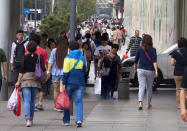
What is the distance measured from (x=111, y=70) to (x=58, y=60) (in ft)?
12.7

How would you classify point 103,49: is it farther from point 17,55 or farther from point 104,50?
point 17,55

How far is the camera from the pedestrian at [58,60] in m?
13.1

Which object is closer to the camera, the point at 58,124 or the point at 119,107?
the point at 58,124

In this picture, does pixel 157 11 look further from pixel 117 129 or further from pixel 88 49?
pixel 117 129

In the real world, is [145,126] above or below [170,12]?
below

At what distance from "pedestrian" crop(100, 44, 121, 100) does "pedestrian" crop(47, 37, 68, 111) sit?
340cm

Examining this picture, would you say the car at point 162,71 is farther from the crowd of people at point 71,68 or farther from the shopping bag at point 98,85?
the shopping bag at point 98,85

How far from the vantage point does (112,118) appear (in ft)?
41.4

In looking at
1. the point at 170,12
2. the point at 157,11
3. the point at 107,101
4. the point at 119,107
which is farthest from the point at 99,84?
the point at 157,11

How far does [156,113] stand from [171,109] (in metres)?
0.94

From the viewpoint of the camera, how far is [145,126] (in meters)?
11.4

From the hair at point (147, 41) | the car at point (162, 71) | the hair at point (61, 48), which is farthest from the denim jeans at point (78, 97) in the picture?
the car at point (162, 71)

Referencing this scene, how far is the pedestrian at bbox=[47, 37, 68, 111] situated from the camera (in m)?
13.1

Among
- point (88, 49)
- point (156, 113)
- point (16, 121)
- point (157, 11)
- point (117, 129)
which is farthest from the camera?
point (157, 11)
